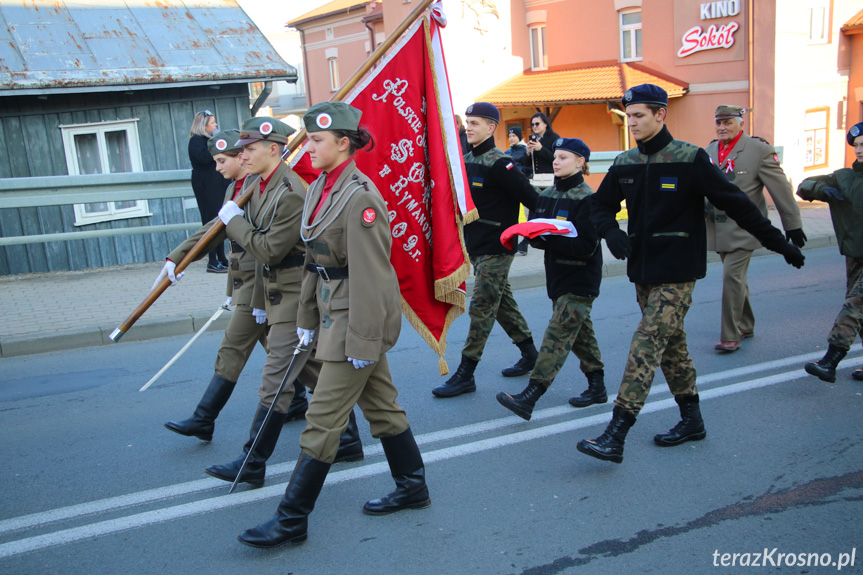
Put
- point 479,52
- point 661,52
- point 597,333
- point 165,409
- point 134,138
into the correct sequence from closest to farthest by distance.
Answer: point 165,409 < point 597,333 < point 134,138 < point 661,52 < point 479,52

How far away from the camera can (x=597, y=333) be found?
7352 mm

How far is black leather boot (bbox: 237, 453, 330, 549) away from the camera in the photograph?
11.6 feet

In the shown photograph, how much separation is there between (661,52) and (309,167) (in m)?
21.6

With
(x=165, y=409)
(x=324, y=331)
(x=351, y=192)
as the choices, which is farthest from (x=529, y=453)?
(x=165, y=409)

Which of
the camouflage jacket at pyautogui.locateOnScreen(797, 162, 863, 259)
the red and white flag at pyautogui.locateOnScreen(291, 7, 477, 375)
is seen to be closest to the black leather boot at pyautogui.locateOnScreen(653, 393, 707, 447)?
the red and white flag at pyautogui.locateOnScreen(291, 7, 477, 375)

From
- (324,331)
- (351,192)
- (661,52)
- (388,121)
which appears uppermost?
(661,52)

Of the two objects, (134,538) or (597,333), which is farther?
(597,333)

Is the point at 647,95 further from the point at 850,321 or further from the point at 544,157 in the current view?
the point at 544,157

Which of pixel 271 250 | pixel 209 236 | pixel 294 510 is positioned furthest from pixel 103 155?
pixel 294 510

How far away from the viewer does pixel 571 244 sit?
4926 millimetres

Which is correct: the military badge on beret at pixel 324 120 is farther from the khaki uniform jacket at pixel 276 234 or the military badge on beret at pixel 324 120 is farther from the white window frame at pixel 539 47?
the white window frame at pixel 539 47

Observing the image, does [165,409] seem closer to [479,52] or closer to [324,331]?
[324,331]

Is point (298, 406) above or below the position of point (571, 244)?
below

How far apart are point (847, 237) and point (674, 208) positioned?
213 cm
